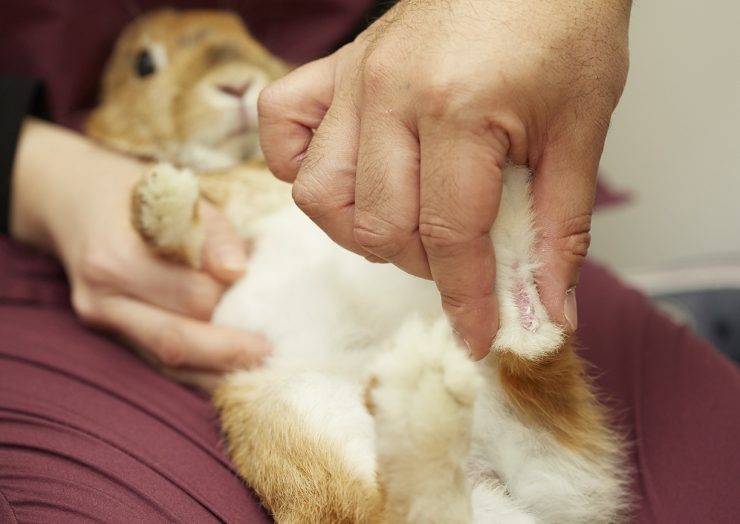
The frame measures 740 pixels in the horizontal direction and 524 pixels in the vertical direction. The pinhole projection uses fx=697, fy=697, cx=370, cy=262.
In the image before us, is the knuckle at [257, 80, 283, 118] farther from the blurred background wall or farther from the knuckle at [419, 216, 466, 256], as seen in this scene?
the blurred background wall

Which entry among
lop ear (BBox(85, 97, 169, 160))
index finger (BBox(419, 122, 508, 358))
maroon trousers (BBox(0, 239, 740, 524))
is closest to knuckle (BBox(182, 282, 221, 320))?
maroon trousers (BBox(0, 239, 740, 524))

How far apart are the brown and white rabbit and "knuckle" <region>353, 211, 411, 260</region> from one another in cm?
9

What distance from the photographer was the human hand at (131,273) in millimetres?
1283

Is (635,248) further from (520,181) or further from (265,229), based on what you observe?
(520,181)

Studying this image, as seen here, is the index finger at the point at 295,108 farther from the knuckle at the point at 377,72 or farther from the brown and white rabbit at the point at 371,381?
the brown and white rabbit at the point at 371,381

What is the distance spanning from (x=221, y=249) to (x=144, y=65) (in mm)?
727

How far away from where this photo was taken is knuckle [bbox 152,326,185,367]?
1278mm

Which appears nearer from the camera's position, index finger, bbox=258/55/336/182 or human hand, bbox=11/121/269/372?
index finger, bbox=258/55/336/182

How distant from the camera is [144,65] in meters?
1.82

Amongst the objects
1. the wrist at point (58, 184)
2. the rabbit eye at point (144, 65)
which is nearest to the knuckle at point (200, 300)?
the wrist at point (58, 184)

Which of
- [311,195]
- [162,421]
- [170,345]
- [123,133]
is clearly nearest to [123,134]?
[123,133]

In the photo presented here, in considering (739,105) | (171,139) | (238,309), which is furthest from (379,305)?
(739,105)

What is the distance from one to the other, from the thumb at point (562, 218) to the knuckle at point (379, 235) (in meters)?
0.18

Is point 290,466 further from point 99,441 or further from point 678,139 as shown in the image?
point 678,139
